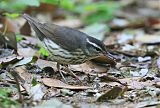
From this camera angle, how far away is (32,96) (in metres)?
5.32

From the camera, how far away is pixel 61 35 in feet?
22.4

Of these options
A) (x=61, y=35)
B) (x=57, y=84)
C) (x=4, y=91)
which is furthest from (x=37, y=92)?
(x=61, y=35)

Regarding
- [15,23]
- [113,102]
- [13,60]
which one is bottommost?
[113,102]

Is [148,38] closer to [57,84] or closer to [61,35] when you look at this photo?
[61,35]

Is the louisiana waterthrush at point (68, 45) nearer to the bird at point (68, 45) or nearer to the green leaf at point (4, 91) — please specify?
the bird at point (68, 45)

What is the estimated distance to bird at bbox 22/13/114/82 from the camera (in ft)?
21.7

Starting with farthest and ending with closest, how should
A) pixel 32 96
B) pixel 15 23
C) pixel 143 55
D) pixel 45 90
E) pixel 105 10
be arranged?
pixel 105 10
pixel 15 23
pixel 143 55
pixel 45 90
pixel 32 96

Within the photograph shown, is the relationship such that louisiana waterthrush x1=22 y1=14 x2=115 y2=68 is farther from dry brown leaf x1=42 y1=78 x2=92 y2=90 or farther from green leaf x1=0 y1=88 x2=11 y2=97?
green leaf x1=0 y1=88 x2=11 y2=97

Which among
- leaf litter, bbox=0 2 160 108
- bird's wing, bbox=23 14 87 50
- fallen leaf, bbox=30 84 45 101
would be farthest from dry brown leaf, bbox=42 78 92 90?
bird's wing, bbox=23 14 87 50

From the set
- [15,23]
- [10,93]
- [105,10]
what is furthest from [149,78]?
[105,10]

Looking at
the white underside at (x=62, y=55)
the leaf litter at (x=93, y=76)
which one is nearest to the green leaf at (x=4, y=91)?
the leaf litter at (x=93, y=76)

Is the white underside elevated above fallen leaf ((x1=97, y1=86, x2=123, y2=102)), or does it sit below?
above

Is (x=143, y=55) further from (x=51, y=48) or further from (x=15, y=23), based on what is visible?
(x=15, y=23)

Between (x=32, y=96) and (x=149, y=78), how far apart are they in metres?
1.90
